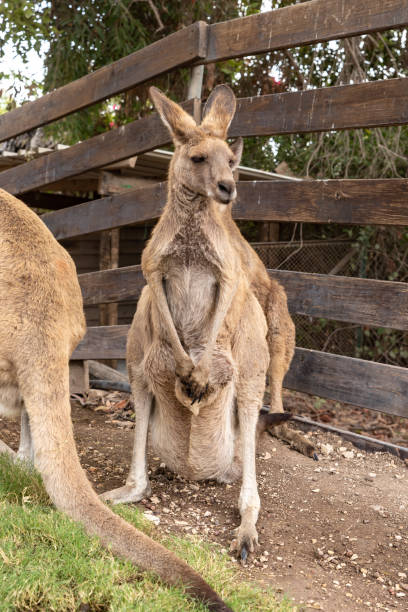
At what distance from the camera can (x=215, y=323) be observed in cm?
305

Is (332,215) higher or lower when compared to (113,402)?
higher

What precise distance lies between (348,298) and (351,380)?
0.54 metres

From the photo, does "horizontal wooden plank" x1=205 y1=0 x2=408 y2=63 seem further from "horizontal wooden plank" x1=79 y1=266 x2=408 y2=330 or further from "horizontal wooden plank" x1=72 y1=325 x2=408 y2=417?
"horizontal wooden plank" x1=72 y1=325 x2=408 y2=417

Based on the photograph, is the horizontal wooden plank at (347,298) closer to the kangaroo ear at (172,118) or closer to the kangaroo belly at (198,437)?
the kangaroo belly at (198,437)

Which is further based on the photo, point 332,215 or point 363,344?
point 363,344

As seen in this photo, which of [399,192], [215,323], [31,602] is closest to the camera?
[31,602]

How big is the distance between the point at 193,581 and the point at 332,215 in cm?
272

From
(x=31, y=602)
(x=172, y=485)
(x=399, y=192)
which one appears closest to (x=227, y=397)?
(x=172, y=485)

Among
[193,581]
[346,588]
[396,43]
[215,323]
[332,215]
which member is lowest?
[346,588]

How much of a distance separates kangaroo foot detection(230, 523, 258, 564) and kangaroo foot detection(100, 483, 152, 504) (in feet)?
1.85

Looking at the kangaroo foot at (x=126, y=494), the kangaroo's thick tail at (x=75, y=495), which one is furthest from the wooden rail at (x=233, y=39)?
the kangaroo foot at (x=126, y=494)

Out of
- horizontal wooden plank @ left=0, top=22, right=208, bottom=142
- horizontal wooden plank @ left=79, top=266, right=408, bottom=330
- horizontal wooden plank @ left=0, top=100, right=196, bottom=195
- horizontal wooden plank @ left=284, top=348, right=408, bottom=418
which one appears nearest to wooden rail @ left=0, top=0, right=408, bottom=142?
horizontal wooden plank @ left=0, top=22, right=208, bottom=142

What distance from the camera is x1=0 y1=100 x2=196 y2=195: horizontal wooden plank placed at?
15.7 feet

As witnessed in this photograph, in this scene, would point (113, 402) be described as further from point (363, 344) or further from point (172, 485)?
point (363, 344)
